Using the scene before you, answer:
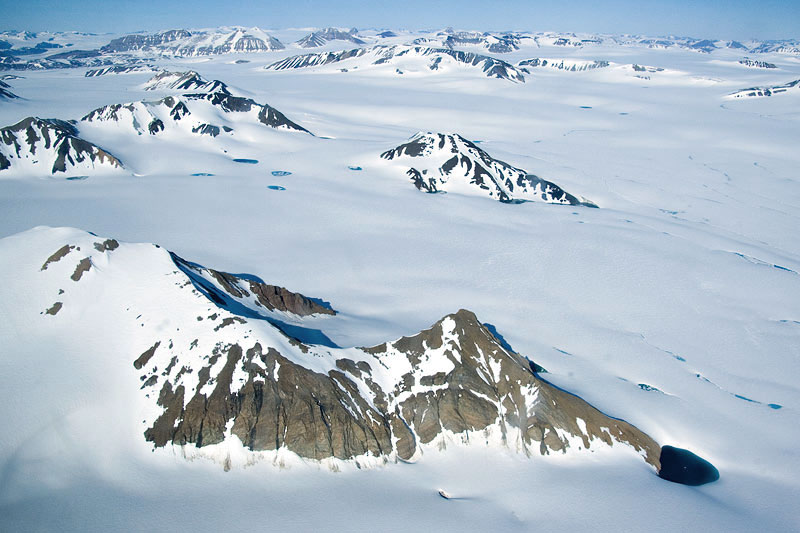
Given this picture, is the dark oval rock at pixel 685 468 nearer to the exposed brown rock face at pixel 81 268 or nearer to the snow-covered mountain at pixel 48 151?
the exposed brown rock face at pixel 81 268

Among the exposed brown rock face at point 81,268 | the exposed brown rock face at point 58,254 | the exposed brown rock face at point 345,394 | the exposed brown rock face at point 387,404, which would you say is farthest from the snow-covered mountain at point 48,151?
the exposed brown rock face at point 387,404

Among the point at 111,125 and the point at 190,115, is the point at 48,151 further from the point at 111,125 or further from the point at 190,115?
the point at 190,115

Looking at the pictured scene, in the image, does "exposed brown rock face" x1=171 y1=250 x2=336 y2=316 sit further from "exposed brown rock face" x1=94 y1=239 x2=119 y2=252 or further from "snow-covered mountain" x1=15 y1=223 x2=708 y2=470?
"exposed brown rock face" x1=94 y1=239 x2=119 y2=252

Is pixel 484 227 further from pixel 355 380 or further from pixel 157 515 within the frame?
pixel 157 515

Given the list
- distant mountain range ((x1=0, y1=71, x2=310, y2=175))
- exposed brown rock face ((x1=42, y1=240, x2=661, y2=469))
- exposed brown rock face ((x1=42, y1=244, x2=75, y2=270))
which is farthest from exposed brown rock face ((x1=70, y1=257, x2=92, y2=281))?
distant mountain range ((x1=0, y1=71, x2=310, y2=175))

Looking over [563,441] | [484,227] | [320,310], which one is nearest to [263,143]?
[484,227]

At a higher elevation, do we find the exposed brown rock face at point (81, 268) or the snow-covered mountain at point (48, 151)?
the snow-covered mountain at point (48, 151)
